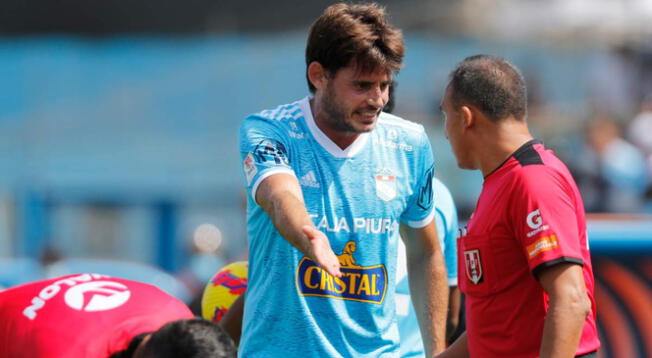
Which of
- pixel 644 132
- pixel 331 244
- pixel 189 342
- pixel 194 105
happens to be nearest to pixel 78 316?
pixel 189 342

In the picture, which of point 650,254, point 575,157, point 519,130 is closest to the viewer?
point 519,130

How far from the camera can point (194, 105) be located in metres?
17.8

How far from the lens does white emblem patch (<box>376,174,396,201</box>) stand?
389 centimetres

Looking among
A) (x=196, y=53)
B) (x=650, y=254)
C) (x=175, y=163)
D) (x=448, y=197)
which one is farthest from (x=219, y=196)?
(x=448, y=197)

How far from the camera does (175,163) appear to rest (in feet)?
57.5

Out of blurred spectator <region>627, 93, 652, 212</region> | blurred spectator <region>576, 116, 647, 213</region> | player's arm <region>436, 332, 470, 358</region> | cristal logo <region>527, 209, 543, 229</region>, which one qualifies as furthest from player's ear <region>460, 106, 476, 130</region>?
blurred spectator <region>627, 93, 652, 212</region>

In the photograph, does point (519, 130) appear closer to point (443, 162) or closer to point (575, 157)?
point (575, 157)

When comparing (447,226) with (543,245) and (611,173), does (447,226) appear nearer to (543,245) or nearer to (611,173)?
(543,245)

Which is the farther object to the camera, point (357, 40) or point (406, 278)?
point (406, 278)

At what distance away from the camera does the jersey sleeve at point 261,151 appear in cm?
364

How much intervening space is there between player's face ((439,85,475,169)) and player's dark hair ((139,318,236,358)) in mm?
1292

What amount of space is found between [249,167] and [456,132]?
3.04 ft

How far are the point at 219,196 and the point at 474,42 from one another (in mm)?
4762

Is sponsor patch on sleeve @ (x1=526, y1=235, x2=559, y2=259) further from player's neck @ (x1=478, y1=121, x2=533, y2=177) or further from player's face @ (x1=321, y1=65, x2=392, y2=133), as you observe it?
player's face @ (x1=321, y1=65, x2=392, y2=133)
